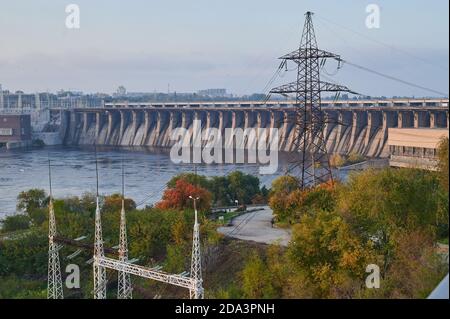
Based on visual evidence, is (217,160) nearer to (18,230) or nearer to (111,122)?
(111,122)

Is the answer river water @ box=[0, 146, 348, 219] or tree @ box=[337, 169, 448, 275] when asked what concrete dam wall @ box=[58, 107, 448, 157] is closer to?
river water @ box=[0, 146, 348, 219]

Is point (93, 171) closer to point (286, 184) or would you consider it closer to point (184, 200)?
point (184, 200)

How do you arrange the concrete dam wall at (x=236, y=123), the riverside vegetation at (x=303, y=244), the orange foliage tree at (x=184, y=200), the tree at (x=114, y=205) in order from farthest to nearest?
the concrete dam wall at (x=236, y=123) → the tree at (x=114, y=205) → the orange foliage tree at (x=184, y=200) → the riverside vegetation at (x=303, y=244)

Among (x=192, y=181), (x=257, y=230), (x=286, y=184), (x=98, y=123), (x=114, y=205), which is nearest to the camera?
(x=257, y=230)

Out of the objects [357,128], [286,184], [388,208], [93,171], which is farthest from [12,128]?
[388,208]

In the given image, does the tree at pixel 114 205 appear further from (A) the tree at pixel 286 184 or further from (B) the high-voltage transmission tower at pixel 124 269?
(B) the high-voltage transmission tower at pixel 124 269

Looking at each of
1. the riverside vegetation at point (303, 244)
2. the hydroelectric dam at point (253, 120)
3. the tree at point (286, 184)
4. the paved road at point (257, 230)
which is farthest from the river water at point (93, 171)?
the paved road at point (257, 230)
